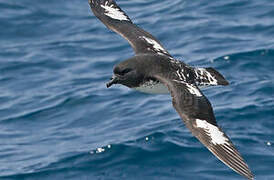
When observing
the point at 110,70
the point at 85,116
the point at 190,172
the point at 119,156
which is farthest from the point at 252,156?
the point at 110,70

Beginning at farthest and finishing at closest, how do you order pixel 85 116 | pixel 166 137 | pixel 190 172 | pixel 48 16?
pixel 48 16
pixel 85 116
pixel 166 137
pixel 190 172

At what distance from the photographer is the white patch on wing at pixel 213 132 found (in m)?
8.42

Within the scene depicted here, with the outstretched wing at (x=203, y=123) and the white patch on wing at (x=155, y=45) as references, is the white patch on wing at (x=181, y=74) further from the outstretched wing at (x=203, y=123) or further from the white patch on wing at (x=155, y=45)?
the white patch on wing at (x=155, y=45)

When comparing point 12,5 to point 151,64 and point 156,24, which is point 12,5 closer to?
point 156,24

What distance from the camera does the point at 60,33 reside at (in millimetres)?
16438

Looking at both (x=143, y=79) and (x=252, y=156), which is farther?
(x=252, y=156)

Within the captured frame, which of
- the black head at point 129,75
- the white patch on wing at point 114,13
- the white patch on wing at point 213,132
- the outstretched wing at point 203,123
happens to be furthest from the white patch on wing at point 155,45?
the white patch on wing at point 213,132

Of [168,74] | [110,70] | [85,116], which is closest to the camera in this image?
[168,74]

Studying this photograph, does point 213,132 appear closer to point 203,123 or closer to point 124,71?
point 203,123

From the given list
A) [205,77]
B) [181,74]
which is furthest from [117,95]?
[181,74]

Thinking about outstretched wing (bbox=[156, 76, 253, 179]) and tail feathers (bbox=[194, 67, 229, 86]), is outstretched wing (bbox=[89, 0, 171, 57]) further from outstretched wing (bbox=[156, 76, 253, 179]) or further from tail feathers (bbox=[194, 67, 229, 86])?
outstretched wing (bbox=[156, 76, 253, 179])

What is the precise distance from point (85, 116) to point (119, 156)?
177 centimetres

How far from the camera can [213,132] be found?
852cm

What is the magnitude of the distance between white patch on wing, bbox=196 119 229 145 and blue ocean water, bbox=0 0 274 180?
6.16 ft
